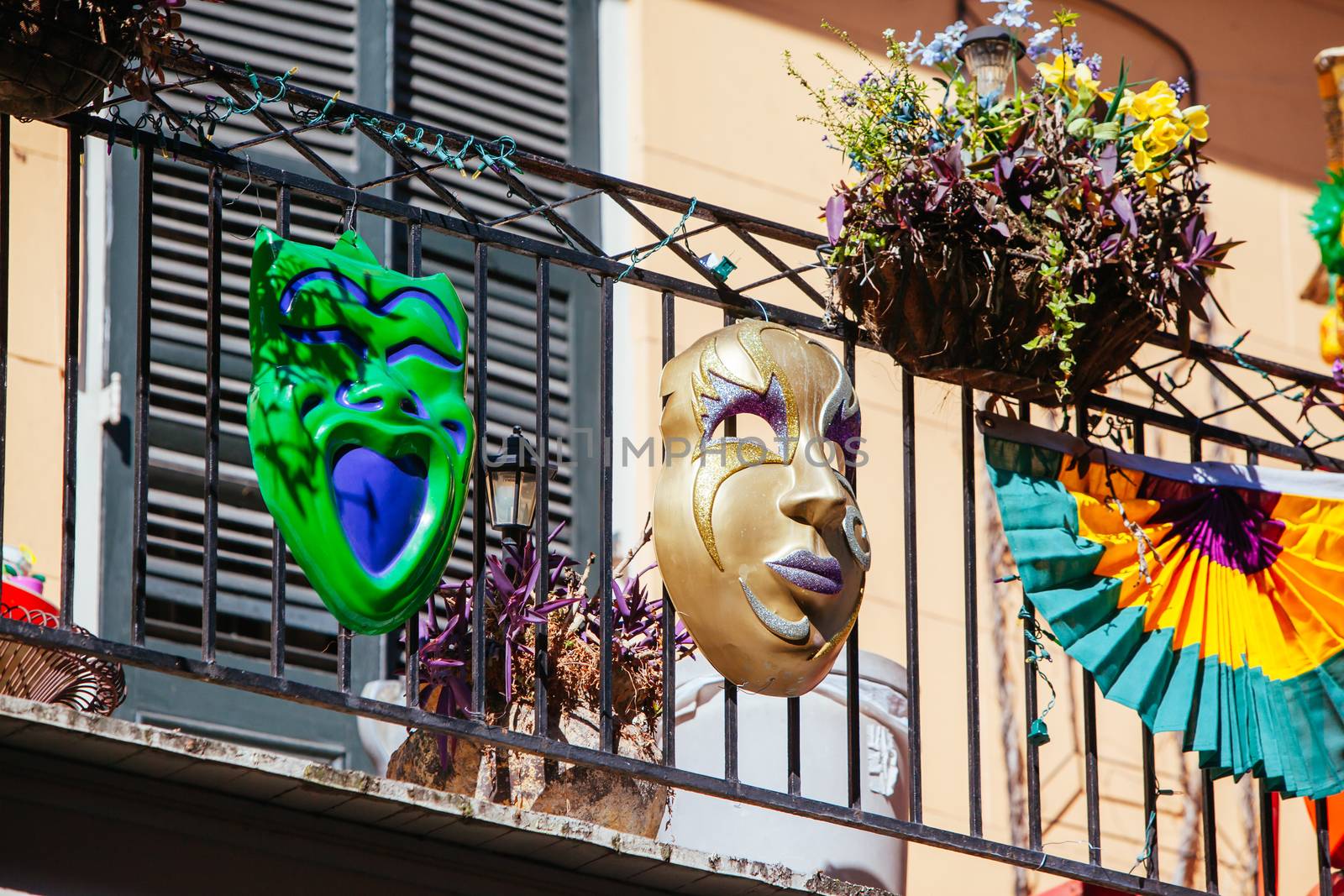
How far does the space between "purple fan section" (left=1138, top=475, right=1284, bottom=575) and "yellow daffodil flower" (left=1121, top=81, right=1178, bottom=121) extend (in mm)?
863

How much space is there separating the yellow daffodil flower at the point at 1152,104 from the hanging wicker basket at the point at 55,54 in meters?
2.33

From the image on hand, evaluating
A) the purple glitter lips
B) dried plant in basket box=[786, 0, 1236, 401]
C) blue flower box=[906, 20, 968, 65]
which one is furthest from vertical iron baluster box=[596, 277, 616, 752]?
blue flower box=[906, 20, 968, 65]

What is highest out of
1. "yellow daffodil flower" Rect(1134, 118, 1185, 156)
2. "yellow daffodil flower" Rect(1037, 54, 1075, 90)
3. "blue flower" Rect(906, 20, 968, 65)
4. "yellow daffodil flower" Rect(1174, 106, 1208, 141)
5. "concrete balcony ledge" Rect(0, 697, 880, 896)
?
"blue flower" Rect(906, 20, 968, 65)

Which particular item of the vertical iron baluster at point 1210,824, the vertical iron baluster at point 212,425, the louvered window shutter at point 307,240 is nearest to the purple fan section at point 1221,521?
the vertical iron baluster at point 1210,824

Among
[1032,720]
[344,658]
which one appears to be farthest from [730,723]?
[344,658]

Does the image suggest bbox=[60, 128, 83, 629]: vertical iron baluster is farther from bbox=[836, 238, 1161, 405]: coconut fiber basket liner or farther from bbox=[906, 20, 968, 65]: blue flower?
bbox=[906, 20, 968, 65]: blue flower

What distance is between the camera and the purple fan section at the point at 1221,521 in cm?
568

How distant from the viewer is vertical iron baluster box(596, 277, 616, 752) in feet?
15.8

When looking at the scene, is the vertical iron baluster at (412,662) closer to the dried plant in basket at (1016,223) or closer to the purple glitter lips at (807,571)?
the purple glitter lips at (807,571)

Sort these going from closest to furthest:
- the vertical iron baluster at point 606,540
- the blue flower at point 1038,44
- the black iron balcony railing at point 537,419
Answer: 1. the black iron balcony railing at point 537,419
2. the vertical iron baluster at point 606,540
3. the blue flower at point 1038,44

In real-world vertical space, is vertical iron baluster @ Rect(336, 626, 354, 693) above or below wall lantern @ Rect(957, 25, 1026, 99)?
below

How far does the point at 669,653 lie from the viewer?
4992mm

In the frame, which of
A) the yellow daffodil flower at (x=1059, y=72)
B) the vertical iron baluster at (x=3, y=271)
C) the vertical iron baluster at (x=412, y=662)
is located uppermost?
the yellow daffodil flower at (x=1059, y=72)

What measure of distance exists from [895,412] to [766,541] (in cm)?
219
